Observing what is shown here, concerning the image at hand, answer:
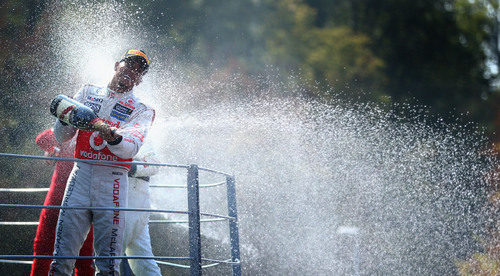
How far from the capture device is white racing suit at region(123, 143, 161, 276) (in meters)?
5.68

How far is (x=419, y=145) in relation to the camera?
14406 millimetres

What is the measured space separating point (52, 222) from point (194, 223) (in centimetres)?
129

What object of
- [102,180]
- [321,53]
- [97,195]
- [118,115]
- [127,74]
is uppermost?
[321,53]

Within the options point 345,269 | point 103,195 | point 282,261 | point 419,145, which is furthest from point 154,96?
point 419,145

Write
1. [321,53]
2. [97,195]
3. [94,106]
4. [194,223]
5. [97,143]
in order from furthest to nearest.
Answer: [321,53], [94,106], [97,143], [97,195], [194,223]

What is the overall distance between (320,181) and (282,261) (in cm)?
188

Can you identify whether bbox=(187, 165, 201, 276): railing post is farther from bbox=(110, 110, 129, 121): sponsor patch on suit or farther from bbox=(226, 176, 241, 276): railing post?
bbox=(226, 176, 241, 276): railing post

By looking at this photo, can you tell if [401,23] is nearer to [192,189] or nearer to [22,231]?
[22,231]

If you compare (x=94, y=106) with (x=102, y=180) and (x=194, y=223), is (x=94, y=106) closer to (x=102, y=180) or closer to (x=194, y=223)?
(x=102, y=180)

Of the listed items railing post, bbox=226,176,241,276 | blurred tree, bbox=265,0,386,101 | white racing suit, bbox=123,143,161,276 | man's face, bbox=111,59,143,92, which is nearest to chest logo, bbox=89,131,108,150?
man's face, bbox=111,59,143,92

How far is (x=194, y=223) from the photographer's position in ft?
14.0

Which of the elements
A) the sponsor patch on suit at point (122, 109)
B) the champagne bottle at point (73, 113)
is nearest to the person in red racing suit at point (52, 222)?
the sponsor patch on suit at point (122, 109)

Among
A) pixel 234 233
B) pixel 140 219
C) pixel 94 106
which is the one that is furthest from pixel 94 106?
pixel 234 233

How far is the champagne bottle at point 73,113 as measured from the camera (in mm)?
4270
